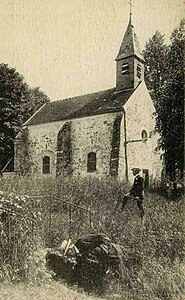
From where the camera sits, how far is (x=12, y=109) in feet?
6.95

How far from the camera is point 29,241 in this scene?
1.48 metres

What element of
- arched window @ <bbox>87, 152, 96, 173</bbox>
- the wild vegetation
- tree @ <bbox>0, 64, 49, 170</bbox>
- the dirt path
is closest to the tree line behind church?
tree @ <bbox>0, 64, 49, 170</bbox>

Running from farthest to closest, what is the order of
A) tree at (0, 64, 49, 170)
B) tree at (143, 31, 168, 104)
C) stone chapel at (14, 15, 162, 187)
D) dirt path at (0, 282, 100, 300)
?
tree at (143, 31, 168, 104) → stone chapel at (14, 15, 162, 187) → tree at (0, 64, 49, 170) → dirt path at (0, 282, 100, 300)

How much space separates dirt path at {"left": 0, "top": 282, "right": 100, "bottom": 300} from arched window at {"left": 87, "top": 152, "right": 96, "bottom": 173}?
3.20 feet

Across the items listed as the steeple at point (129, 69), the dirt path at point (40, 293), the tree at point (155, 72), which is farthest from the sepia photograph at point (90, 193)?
the tree at point (155, 72)

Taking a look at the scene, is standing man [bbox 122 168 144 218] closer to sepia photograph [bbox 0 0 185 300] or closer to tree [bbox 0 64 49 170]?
sepia photograph [bbox 0 0 185 300]

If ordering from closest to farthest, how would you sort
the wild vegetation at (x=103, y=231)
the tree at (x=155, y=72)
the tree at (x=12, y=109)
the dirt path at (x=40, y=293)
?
the dirt path at (x=40, y=293) < the wild vegetation at (x=103, y=231) < the tree at (x=12, y=109) < the tree at (x=155, y=72)

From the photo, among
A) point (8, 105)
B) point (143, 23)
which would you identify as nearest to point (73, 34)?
point (143, 23)

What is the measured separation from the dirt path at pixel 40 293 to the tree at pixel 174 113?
0.67 meters

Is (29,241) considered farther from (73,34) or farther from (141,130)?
(141,130)

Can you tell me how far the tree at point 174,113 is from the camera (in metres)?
1.67

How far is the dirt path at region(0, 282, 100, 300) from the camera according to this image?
1.27 metres

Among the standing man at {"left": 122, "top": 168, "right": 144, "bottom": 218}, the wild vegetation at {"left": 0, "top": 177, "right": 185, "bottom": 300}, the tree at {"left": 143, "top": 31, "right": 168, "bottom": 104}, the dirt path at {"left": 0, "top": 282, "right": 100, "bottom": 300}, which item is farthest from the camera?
the tree at {"left": 143, "top": 31, "right": 168, "bottom": 104}

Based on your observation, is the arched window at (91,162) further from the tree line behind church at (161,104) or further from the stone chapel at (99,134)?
the tree line behind church at (161,104)
